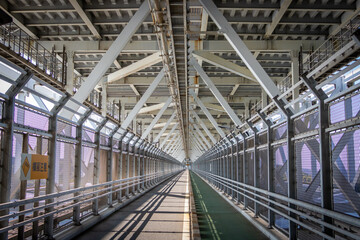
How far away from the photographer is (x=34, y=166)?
646 cm

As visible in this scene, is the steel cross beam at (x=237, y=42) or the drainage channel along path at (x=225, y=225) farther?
the steel cross beam at (x=237, y=42)

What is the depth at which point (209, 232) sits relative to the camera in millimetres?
8758

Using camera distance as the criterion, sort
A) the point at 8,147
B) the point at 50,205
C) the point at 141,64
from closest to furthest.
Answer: the point at 8,147
the point at 50,205
the point at 141,64

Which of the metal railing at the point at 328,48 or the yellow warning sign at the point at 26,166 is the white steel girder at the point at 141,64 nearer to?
the metal railing at the point at 328,48

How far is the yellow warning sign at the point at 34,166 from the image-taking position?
6.12 metres

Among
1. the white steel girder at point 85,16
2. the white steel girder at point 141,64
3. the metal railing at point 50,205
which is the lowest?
the metal railing at point 50,205

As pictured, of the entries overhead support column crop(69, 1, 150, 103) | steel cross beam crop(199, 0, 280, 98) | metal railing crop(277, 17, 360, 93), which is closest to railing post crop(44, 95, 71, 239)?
overhead support column crop(69, 1, 150, 103)

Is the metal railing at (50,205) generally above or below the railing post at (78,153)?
below

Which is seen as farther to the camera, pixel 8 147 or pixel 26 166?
pixel 26 166

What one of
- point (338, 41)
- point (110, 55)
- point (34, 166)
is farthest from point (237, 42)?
point (34, 166)

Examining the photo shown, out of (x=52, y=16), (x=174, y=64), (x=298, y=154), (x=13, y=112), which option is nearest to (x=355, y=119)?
(x=298, y=154)

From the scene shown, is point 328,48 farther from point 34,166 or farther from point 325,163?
point 34,166

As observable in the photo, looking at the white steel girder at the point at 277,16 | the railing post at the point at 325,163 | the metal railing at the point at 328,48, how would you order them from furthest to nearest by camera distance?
the metal railing at the point at 328,48 < the white steel girder at the point at 277,16 < the railing post at the point at 325,163

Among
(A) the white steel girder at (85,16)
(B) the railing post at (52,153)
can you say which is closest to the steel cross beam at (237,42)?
(B) the railing post at (52,153)
